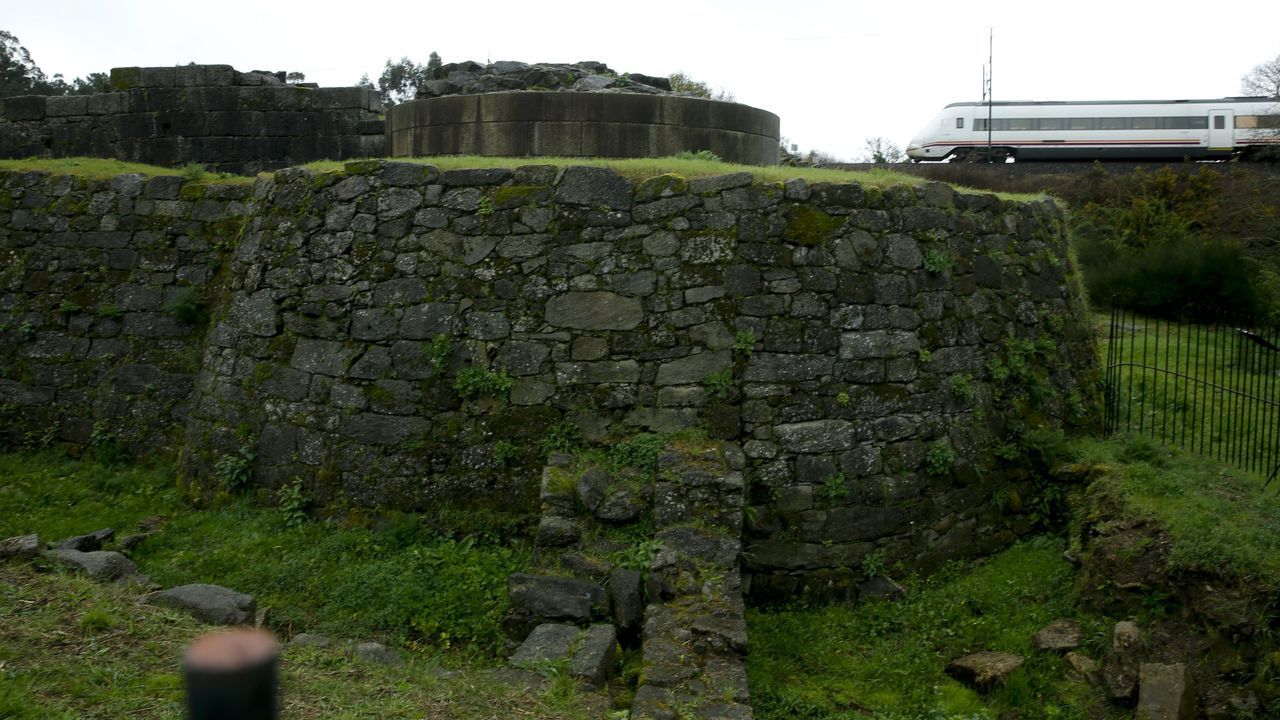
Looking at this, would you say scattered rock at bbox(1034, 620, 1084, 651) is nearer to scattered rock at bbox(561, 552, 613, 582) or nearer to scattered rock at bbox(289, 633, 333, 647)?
scattered rock at bbox(561, 552, 613, 582)

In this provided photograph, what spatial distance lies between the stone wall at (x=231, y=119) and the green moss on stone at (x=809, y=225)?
5.45 m

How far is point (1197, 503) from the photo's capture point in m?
7.16

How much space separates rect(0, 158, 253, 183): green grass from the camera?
1006cm

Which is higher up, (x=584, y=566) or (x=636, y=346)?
(x=636, y=346)

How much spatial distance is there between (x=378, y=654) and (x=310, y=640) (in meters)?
0.42

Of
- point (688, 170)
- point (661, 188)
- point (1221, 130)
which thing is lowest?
point (661, 188)

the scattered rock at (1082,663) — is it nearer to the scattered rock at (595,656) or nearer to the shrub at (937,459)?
the shrub at (937,459)

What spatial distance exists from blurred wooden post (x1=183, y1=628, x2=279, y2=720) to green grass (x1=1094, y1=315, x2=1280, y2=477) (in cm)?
886

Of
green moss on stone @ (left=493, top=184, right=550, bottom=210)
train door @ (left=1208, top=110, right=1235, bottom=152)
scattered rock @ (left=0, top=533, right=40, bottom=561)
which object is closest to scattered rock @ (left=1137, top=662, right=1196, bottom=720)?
green moss on stone @ (left=493, top=184, right=550, bottom=210)

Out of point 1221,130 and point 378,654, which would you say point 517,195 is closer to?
point 378,654

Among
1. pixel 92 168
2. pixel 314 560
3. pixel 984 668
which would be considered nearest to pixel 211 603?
pixel 314 560

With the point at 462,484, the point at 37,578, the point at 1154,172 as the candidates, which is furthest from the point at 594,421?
the point at 1154,172

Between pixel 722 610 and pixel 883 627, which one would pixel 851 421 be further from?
pixel 722 610

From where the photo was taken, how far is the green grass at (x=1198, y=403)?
29.5 ft
